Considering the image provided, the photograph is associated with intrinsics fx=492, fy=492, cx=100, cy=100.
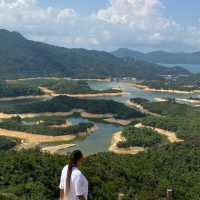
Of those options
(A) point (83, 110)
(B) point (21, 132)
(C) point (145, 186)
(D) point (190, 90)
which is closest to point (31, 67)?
(D) point (190, 90)

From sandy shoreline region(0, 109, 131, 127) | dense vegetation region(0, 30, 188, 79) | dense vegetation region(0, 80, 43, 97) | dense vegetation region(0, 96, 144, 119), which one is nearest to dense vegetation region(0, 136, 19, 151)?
sandy shoreline region(0, 109, 131, 127)

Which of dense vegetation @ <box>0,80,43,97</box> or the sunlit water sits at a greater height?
dense vegetation @ <box>0,80,43,97</box>

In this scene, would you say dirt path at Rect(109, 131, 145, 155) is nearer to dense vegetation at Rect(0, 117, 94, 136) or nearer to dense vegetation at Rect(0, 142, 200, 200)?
dense vegetation at Rect(0, 117, 94, 136)

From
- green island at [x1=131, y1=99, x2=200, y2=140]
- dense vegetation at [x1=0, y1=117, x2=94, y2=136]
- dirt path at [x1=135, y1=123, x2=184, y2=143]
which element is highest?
green island at [x1=131, y1=99, x2=200, y2=140]

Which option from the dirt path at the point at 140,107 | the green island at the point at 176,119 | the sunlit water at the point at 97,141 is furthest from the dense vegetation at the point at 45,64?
the sunlit water at the point at 97,141

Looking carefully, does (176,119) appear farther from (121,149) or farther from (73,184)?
(73,184)

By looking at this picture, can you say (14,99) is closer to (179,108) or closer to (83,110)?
(83,110)
